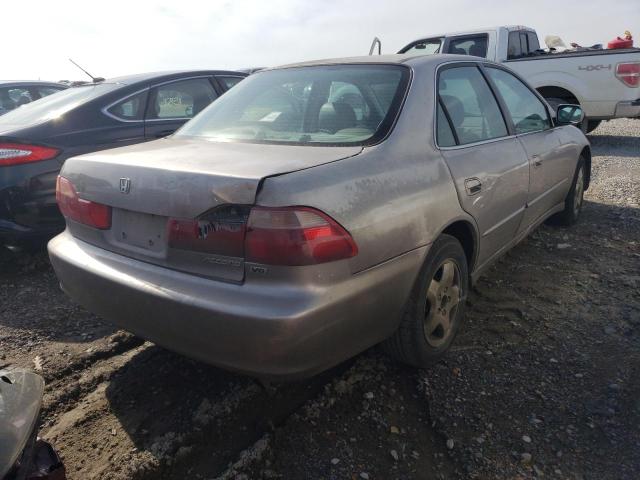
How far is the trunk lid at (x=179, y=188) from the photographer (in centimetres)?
181

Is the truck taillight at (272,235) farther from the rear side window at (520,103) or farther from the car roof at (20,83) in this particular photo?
the car roof at (20,83)

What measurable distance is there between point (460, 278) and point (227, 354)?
1.43 metres

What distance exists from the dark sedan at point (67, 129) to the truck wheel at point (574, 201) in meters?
3.69

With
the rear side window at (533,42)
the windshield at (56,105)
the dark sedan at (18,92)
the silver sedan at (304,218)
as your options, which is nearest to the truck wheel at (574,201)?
the silver sedan at (304,218)

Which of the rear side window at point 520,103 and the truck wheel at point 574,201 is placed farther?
the truck wheel at point 574,201

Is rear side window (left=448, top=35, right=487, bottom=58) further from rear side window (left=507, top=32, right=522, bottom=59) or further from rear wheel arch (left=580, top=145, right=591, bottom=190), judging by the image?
rear wheel arch (left=580, top=145, right=591, bottom=190)

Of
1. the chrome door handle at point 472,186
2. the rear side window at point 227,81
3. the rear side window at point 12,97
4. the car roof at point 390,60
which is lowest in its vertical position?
the chrome door handle at point 472,186

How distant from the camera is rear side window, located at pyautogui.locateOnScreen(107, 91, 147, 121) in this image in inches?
171

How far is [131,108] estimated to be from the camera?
4.46 metres

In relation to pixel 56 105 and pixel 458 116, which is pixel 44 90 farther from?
pixel 458 116

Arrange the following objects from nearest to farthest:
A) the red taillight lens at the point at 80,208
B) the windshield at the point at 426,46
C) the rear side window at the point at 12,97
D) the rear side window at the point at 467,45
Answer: the red taillight lens at the point at 80,208 < the rear side window at the point at 12,97 < the rear side window at the point at 467,45 < the windshield at the point at 426,46

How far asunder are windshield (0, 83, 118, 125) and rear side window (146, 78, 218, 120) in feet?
1.24

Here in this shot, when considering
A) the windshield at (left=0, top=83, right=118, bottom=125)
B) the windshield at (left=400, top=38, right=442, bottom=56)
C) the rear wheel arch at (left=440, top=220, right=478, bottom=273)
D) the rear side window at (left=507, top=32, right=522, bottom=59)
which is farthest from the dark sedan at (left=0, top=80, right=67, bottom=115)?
the rear side window at (left=507, top=32, right=522, bottom=59)

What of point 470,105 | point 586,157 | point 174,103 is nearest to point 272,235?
point 470,105
